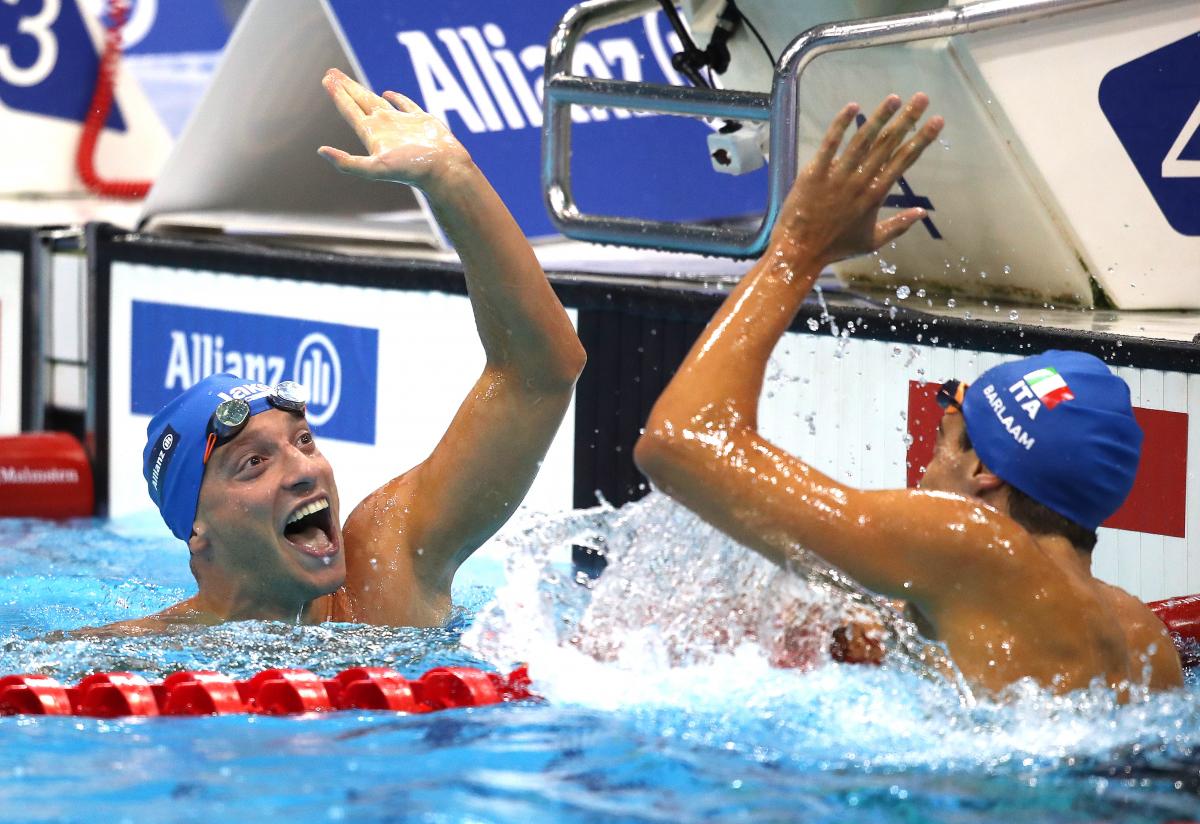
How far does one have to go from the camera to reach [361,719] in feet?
8.68

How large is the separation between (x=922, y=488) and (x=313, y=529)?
1122 millimetres

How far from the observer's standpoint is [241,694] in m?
2.72

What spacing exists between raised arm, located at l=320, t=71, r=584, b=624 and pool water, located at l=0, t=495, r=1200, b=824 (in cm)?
9

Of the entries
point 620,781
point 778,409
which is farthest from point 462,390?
point 620,781

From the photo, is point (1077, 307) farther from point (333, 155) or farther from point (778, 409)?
point (333, 155)

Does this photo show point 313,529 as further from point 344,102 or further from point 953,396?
point 953,396

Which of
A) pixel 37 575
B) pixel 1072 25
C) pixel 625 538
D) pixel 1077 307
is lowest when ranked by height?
pixel 37 575

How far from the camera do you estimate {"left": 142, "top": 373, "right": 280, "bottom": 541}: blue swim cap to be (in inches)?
117

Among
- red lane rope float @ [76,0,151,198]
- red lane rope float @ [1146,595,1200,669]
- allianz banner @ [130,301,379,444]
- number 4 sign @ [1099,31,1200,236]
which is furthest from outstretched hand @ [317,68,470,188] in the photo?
red lane rope float @ [76,0,151,198]

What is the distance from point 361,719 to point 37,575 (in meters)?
1.98

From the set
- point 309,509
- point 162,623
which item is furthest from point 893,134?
point 162,623

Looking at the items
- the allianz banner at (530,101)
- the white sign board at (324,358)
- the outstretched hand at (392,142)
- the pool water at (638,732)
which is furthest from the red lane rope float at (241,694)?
the allianz banner at (530,101)

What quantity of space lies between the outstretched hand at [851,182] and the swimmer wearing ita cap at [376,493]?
2.16 ft

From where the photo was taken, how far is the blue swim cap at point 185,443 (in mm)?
2965
